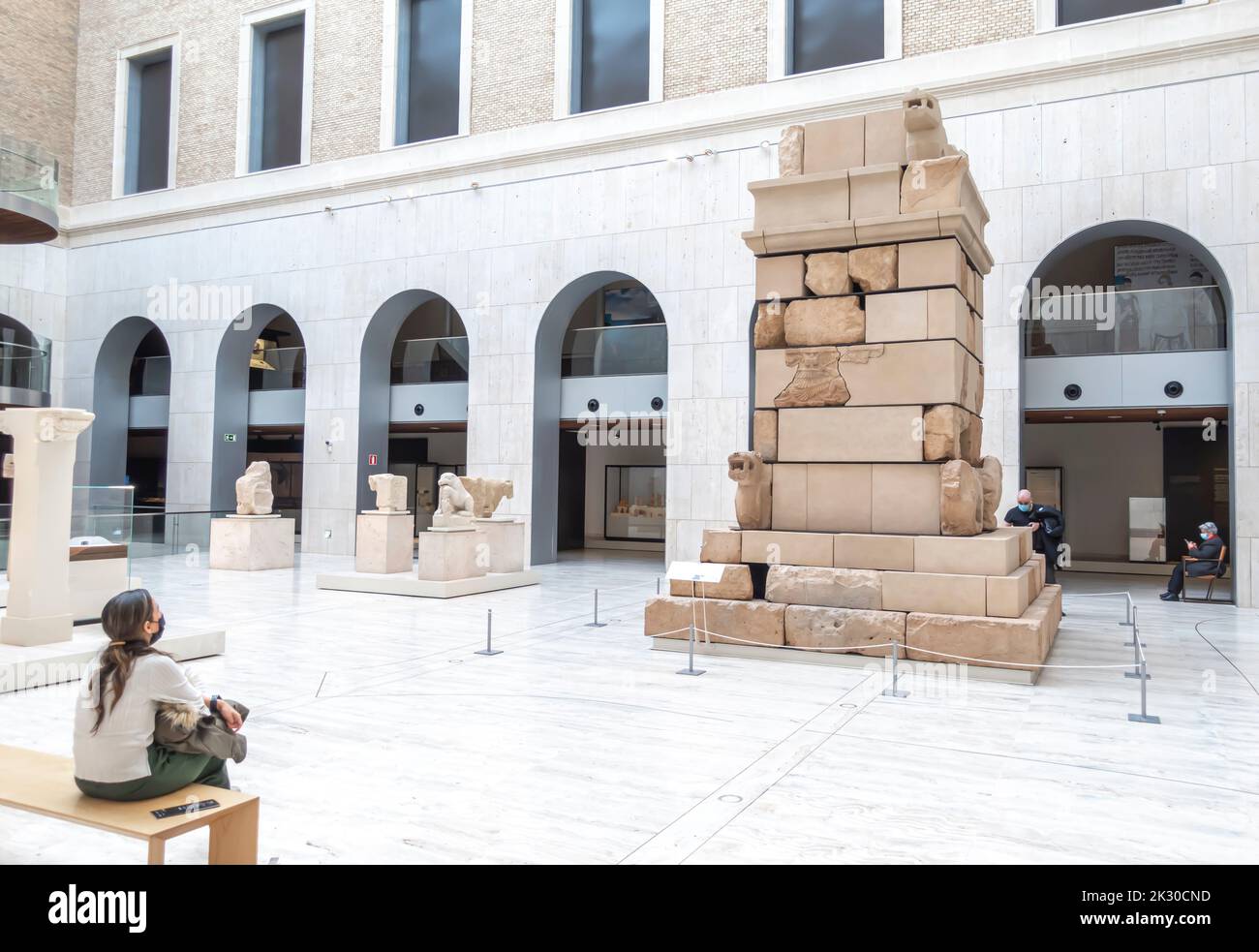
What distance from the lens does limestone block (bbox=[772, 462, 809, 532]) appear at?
10.4 meters

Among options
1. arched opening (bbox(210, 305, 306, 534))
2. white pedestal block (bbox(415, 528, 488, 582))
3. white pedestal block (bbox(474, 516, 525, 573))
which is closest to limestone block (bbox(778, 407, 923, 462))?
white pedestal block (bbox(415, 528, 488, 582))

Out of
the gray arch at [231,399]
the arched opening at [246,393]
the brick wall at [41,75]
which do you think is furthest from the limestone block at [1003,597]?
the brick wall at [41,75]

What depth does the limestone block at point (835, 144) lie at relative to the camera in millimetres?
10625

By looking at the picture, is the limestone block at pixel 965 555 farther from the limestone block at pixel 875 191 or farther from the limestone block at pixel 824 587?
the limestone block at pixel 875 191

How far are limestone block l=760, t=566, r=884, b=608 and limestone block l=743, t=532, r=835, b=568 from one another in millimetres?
119

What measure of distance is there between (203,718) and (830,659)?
6730 millimetres

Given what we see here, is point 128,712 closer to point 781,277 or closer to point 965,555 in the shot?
point 965,555

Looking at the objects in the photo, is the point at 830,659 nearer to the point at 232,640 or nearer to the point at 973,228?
the point at 973,228

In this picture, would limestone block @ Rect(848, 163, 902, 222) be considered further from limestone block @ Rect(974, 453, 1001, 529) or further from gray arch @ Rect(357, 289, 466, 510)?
gray arch @ Rect(357, 289, 466, 510)

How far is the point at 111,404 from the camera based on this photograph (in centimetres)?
2686

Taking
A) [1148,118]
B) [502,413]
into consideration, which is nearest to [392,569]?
[502,413]

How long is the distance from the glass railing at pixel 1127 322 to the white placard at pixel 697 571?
9.55 metres

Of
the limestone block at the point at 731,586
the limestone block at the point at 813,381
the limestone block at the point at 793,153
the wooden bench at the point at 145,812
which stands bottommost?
the wooden bench at the point at 145,812

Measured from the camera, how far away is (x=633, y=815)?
202 inches
